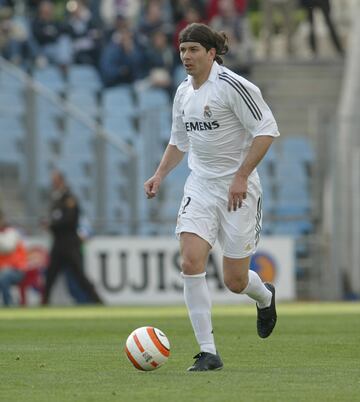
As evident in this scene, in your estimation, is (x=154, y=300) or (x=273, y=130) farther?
(x=154, y=300)

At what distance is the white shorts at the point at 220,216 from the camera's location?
10000mm

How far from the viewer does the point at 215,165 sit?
10.2 m

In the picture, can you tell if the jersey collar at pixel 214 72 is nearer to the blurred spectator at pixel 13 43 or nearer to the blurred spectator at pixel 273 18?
the blurred spectator at pixel 13 43

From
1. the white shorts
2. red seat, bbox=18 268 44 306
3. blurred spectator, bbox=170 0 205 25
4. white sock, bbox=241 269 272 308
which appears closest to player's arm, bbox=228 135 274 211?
the white shorts

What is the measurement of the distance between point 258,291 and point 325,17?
17566mm

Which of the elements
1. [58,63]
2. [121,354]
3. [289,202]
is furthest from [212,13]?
[121,354]

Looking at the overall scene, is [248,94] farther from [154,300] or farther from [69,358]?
[154,300]

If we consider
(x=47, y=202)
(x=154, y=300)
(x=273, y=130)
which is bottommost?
(x=154, y=300)

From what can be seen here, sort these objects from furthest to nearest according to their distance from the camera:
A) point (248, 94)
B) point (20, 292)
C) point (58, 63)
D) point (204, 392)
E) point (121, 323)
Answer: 1. point (58, 63)
2. point (20, 292)
3. point (121, 323)
4. point (248, 94)
5. point (204, 392)

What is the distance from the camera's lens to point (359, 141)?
2572 cm

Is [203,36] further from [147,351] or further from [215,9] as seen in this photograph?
[215,9]

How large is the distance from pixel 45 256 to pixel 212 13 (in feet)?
23.0

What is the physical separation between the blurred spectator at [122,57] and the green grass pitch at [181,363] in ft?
35.0

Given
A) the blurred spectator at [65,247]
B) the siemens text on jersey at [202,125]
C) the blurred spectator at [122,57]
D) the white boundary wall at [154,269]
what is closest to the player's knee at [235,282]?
the siemens text on jersey at [202,125]
